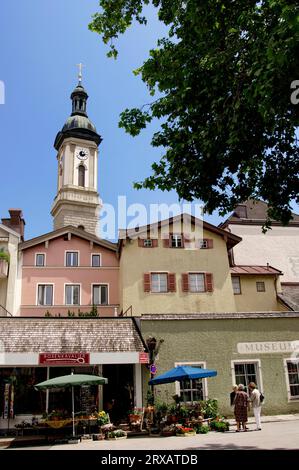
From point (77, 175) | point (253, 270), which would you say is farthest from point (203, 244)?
point (77, 175)

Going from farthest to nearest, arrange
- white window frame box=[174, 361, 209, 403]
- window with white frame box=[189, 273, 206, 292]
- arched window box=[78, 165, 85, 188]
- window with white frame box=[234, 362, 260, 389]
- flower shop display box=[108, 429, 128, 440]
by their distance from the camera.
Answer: arched window box=[78, 165, 85, 188], window with white frame box=[189, 273, 206, 292], window with white frame box=[234, 362, 260, 389], white window frame box=[174, 361, 209, 403], flower shop display box=[108, 429, 128, 440]

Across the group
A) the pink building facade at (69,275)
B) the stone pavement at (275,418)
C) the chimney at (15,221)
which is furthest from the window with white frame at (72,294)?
the stone pavement at (275,418)

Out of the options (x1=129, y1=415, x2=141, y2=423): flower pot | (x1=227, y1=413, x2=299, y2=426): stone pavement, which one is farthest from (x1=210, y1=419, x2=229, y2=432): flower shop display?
(x1=129, y1=415, x2=141, y2=423): flower pot

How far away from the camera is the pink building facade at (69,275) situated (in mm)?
28922

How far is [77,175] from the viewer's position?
51719 millimetres

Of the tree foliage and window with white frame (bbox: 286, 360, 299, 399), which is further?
window with white frame (bbox: 286, 360, 299, 399)

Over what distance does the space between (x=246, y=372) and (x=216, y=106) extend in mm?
13166

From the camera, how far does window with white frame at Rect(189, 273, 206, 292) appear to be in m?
27.8

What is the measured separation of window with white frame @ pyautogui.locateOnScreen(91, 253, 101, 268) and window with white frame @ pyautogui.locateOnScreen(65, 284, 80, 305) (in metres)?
1.90

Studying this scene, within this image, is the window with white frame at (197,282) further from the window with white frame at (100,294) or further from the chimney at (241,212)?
the chimney at (241,212)

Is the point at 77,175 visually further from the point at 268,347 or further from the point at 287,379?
the point at 287,379

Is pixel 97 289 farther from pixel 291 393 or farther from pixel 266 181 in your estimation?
pixel 266 181

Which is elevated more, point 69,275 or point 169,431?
point 69,275

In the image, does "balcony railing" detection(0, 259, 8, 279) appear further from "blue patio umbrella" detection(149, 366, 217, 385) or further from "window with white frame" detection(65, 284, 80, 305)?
"blue patio umbrella" detection(149, 366, 217, 385)
